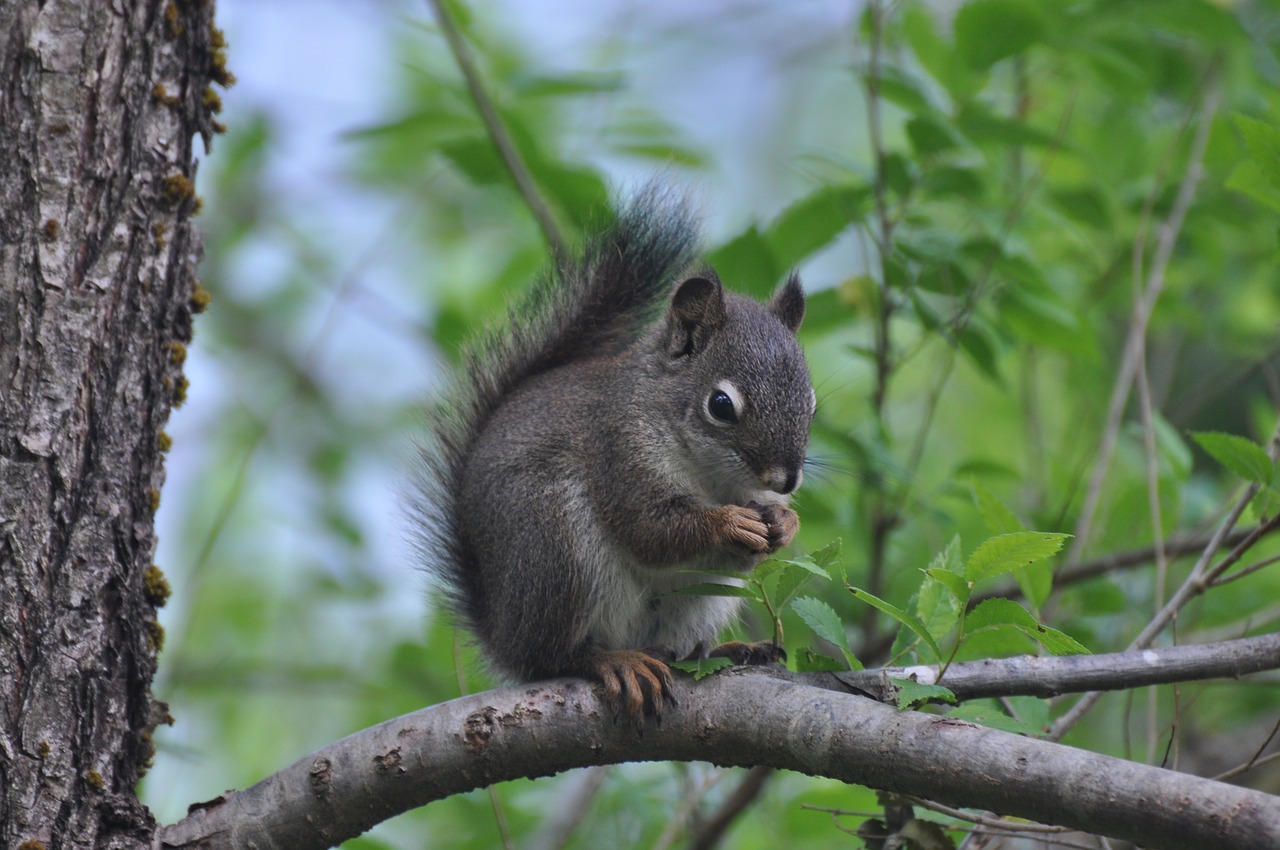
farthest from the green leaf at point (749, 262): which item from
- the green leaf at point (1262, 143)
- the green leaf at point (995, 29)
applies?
the green leaf at point (1262, 143)

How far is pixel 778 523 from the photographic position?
276 centimetres

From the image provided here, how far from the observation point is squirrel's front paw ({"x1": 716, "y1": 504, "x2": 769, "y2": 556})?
8.79 ft

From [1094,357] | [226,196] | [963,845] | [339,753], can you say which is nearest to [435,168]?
[226,196]

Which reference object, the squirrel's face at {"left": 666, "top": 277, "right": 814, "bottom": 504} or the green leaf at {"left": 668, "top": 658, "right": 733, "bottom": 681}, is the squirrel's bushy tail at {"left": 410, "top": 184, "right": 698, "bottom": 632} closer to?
the squirrel's face at {"left": 666, "top": 277, "right": 814, "bottom": 504}

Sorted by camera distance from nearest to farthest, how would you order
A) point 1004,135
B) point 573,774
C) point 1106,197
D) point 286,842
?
point 286,842 < point 1004,135 < point 1106,197 < point 573,774

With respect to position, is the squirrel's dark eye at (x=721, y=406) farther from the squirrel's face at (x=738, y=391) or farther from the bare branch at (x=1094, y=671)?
the bare branch at (x=1094, y=671)

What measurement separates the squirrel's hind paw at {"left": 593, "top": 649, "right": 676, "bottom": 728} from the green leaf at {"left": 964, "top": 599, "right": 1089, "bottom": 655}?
0.64 metres

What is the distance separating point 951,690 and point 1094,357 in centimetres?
173

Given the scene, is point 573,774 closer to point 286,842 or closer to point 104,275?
point 286,842

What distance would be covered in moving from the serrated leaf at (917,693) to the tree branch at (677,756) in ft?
0.10

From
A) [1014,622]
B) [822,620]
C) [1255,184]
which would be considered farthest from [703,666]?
[1255,184]

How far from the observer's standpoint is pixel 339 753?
221 cm

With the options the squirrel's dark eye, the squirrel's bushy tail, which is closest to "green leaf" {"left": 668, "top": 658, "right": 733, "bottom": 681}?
the squirrel's dark eye

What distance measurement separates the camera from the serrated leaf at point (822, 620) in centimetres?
203
